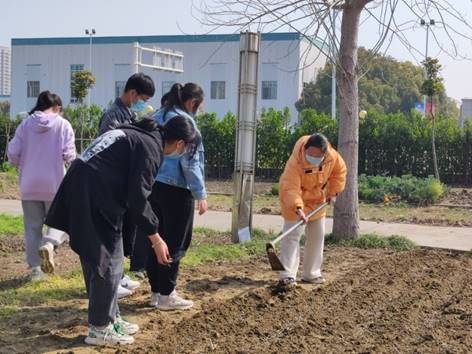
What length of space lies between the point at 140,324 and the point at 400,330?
195 cm

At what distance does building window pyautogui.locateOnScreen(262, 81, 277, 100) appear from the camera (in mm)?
52000

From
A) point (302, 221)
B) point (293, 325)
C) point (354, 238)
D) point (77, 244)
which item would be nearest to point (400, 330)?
point (293, 325)

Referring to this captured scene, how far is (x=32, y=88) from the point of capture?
194 ft

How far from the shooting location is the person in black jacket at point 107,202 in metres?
4.29

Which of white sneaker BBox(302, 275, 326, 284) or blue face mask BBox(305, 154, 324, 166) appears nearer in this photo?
blue face mask BBox(305, 154, 324, 166)

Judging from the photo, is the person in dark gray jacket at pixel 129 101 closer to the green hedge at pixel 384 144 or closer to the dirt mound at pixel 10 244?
the dirt mound at pixel 10 244

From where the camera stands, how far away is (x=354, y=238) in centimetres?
905

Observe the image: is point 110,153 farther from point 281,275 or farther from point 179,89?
point 281,275

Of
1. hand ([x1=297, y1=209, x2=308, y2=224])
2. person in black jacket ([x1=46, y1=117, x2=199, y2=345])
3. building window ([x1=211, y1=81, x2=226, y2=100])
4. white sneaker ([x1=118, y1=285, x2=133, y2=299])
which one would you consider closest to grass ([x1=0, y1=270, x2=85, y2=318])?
white sneaker ([x1=118, y1=285, x2=133, y2=299])

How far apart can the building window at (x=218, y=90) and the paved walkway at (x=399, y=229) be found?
41.6m

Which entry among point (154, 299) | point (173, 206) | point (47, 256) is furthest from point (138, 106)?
point (154, 299)

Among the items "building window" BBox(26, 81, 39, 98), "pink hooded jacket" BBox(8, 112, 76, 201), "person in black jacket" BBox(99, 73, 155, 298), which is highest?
"building window" BBox(26, 81, 39, 98)

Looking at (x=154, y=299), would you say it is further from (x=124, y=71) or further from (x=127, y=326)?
(x=124, y=71)

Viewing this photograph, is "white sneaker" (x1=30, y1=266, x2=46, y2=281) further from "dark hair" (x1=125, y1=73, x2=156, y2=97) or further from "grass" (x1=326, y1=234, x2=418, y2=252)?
"grass" (x1=326, y1=234, x2=418, y2=252)
